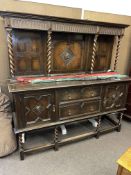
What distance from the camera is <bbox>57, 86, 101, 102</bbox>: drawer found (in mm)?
1810

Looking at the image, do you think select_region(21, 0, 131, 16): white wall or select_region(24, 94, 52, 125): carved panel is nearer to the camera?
select_region(24, 94, 52, 125): carved panel

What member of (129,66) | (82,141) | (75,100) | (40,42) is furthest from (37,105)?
(129,66)

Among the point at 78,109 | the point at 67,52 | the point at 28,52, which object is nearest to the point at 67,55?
the point at 67,52

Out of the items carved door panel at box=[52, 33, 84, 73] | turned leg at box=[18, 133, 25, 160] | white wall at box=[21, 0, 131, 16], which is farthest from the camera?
white wall at box=[21, 0, 131, 16]

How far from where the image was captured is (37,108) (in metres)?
1.74

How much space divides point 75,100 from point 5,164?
1120 millimetres

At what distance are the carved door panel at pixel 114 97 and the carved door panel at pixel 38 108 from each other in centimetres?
82

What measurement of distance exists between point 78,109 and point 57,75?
537mm

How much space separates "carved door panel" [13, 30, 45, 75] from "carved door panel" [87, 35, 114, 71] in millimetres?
745

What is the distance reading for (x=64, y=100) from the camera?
6.05 ft

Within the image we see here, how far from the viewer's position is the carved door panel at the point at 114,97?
6.99ft

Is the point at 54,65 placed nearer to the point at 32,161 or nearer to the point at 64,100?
the point at 64,100

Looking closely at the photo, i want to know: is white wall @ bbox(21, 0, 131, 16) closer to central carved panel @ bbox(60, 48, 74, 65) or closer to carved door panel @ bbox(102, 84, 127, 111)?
central carved panel @ bbox(60, 48, 74, 65)

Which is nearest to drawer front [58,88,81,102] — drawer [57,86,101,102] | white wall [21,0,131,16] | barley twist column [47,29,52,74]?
drawer [57,86,101,102]
